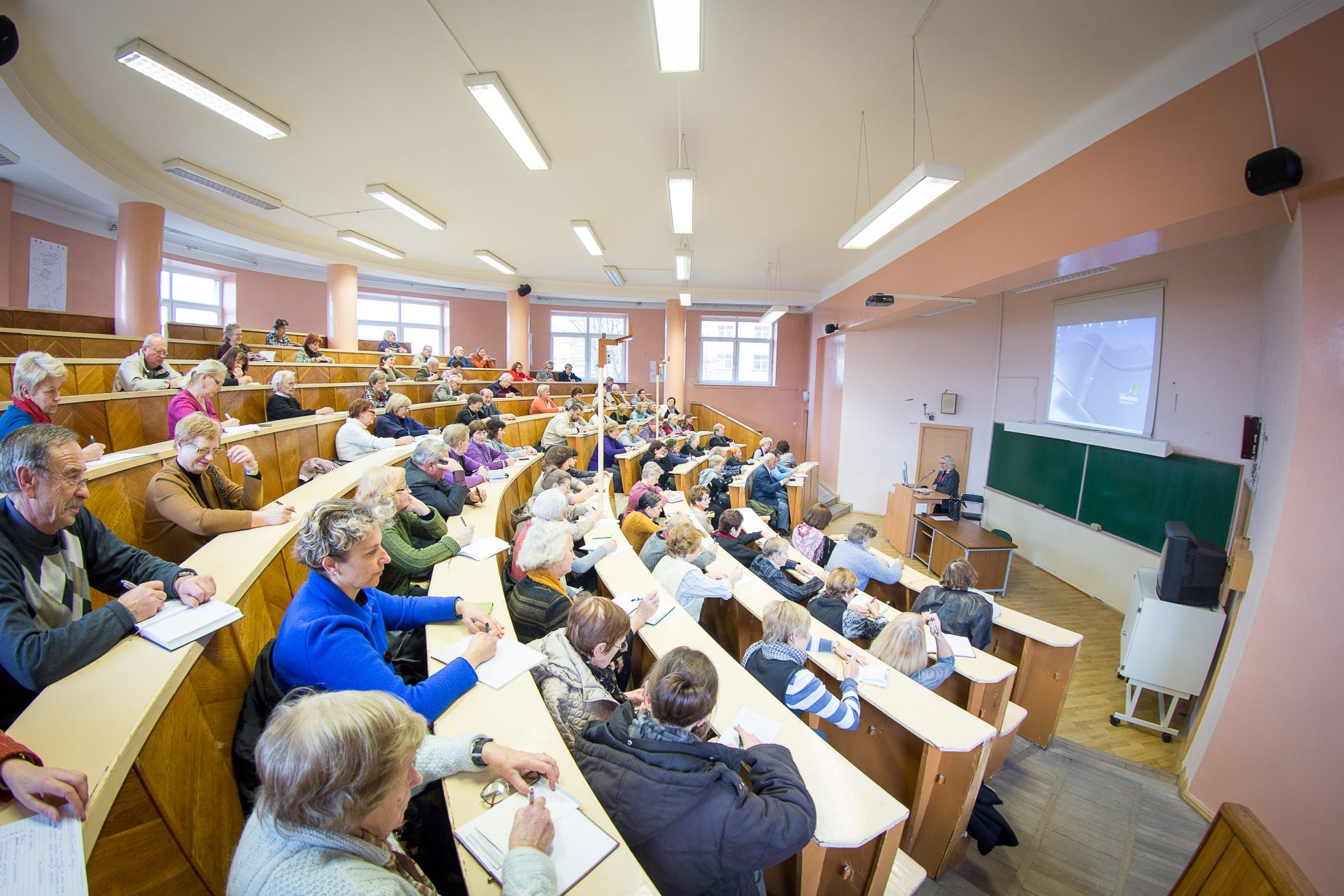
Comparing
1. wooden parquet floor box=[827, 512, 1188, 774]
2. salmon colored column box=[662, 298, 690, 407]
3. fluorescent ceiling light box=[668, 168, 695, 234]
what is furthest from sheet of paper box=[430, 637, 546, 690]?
salmon colored column box=[662, 298, 690, 407]

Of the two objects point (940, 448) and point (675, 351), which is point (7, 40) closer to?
point (675, 351)

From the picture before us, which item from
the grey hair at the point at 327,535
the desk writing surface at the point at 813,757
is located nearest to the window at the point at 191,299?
the grey hair at the point at 327,535

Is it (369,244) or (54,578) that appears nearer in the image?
(54,578)

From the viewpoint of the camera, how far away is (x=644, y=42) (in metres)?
3.03

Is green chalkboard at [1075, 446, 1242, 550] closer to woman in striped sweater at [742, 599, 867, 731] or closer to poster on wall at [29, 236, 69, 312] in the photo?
woman in striped sweater at [742, 599, 867, 731]

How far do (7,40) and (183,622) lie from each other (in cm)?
383

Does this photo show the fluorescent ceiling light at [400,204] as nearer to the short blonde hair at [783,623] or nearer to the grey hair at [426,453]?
the grey hair at [426,453]

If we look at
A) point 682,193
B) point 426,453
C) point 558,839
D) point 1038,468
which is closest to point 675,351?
point 1038,468

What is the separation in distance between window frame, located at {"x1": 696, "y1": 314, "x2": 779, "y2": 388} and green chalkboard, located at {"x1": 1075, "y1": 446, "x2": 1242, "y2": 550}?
7692 millimetres

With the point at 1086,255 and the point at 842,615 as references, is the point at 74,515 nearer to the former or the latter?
the point at 842,615

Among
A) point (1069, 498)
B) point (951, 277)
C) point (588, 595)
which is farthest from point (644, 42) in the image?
point (1069, 498)

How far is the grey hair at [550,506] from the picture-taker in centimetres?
276

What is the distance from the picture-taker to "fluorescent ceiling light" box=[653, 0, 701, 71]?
2320 millimetres

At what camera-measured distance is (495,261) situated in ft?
28.6
